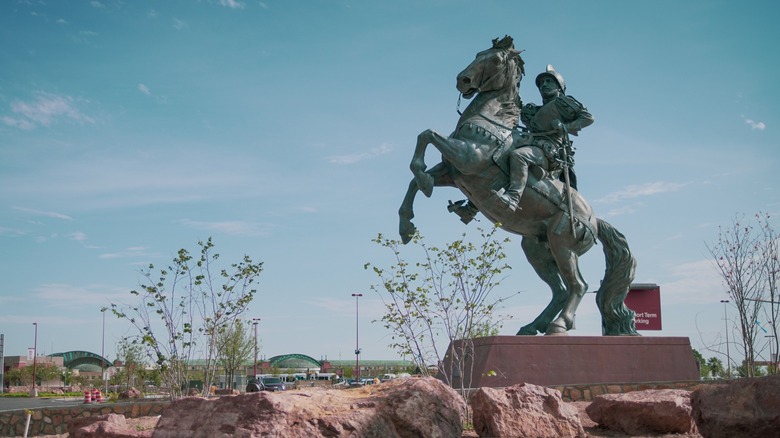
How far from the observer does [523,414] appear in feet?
21.2

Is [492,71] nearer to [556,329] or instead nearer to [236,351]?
[556,329]

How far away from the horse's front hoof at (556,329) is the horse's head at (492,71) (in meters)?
3.40

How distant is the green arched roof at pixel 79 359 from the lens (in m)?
67.2

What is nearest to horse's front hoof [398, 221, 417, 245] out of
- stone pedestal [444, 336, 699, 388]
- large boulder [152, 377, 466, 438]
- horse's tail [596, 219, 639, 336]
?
stone pedestal [444, 336, 699, 388]

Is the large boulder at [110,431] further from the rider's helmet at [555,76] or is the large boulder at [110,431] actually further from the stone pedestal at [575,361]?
the rider's helmet at [555,76]

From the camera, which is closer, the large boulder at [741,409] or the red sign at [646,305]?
the large boulder at [741,409]

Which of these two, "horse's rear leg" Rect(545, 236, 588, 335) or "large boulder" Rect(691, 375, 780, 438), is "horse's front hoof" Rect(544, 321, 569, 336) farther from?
"large boulder" Rect(691, 375, 780, 438)

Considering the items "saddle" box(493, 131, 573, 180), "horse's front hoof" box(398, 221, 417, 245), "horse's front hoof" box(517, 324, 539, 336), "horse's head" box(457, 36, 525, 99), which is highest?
"horse's head" box(457, 36, 525, 99)

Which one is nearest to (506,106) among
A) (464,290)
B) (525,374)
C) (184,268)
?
(464,290)

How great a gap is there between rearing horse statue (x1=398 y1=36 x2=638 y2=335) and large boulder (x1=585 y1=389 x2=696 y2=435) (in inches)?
105

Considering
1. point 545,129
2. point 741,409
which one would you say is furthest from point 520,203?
point 741,409

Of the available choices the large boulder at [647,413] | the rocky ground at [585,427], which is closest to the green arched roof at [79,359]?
the rocky ground at [585,427]

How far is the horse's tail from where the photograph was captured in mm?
10844

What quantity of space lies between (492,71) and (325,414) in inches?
256
